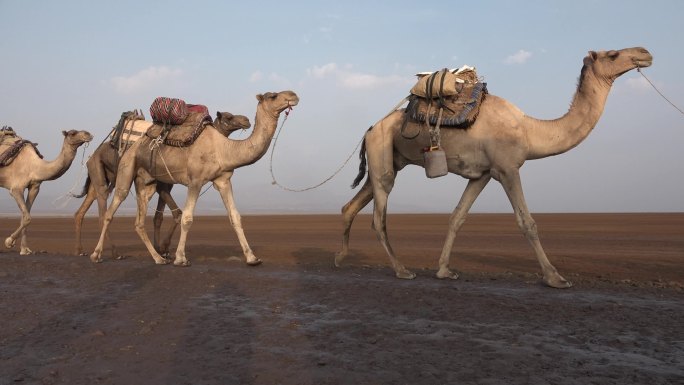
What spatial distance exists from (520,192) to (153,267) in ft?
21.5

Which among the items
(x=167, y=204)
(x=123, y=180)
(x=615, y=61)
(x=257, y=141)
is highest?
(x=615, y=61)

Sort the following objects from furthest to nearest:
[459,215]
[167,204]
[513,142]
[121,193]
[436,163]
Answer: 1. [167,204]
2. [121,193]
3. [459,215]
4. [436,163]
5. [513,142]

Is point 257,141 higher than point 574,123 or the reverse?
the reverse

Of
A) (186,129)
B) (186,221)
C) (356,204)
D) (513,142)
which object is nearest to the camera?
(513,142)

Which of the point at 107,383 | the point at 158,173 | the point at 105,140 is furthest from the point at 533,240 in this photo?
the point at 105,140

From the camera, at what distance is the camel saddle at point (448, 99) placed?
8.88m

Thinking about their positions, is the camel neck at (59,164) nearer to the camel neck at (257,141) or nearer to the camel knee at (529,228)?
the camel neck at (257,141)

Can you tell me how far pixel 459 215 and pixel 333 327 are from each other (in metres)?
4.08

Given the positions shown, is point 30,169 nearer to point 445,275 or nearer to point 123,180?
point 123,180

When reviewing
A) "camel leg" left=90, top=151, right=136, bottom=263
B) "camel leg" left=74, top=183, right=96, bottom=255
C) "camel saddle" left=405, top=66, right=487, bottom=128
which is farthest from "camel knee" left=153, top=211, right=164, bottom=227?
"camel saddle" left=405, top=66, right=487, bottom=128

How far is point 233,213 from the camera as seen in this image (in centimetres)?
1141

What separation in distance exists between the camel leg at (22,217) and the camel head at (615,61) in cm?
1221

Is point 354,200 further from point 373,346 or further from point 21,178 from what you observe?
point 21,178

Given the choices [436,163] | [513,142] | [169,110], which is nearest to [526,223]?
[513,142]
